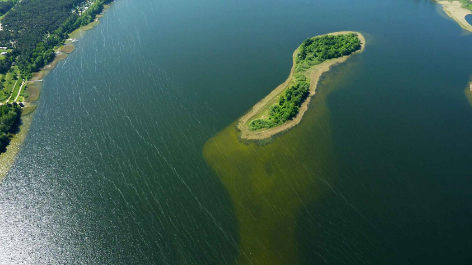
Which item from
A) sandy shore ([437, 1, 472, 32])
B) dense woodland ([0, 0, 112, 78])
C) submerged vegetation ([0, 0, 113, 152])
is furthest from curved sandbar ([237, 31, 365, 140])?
dense woodland ([0, 0, 112, 78])

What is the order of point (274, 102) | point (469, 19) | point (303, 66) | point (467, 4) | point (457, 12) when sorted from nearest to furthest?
1. point (274, 102)
2. point (303, 66)
3. point (469, 19)
4. point (457, 12)
5. point (467, 4)

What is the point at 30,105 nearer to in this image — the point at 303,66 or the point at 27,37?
the point at 27,37

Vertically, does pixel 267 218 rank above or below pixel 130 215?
below

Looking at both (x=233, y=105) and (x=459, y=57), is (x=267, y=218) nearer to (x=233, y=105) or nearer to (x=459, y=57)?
(x=233, y=105)

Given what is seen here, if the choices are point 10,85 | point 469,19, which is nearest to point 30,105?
point 10,85

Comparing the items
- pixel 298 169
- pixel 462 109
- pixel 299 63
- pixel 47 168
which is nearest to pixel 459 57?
pixel 462 109

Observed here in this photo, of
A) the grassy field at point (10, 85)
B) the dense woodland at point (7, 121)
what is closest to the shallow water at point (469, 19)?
the dense woodland at point (7, 121)

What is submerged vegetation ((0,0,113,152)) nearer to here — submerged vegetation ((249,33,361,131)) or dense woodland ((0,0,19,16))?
dense woodland ((0,0,19,16))
